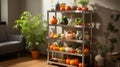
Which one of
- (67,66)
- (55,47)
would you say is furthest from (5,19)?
(67,66)

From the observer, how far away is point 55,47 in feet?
16.8

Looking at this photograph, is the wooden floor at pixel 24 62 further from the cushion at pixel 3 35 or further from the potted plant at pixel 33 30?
the cushion at pixel 3 35

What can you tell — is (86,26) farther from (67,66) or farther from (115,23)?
(67,66)

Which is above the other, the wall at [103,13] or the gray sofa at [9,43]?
the wall at [103,13]

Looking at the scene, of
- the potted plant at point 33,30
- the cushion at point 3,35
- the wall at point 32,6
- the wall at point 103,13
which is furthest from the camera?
the wall at point 32,6

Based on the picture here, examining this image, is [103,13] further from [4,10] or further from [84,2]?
[4,10]

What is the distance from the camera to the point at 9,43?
5602 mm

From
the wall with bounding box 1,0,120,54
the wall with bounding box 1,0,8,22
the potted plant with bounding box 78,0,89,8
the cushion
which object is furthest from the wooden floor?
the potted plant with bounding box 78,0,89,8

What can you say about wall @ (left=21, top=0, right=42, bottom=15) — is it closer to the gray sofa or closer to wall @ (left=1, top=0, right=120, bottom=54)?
wall @ (left=1, top=0, right=120, bottom=54)

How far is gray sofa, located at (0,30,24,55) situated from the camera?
543 cm

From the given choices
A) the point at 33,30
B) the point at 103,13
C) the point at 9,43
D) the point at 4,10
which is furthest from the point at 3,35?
the point at 103,13

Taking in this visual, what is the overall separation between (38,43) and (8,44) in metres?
0.78

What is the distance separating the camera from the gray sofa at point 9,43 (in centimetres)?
543

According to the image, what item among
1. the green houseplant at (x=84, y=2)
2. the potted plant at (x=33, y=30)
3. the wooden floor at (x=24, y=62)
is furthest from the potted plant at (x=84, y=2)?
the wooden floor at (x=24, y=62)
